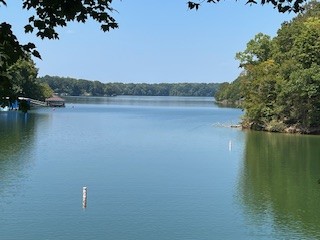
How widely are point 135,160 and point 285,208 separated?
13.7m

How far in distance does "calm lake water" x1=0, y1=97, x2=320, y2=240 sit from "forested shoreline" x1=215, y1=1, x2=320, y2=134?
7305 mm

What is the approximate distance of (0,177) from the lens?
23578mm

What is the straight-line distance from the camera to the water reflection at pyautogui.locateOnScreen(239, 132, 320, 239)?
678 inches

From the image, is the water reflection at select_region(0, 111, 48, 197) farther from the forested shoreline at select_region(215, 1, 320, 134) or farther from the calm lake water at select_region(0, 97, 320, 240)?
the forested shoreline at select_region(215, 1, 320, 134)

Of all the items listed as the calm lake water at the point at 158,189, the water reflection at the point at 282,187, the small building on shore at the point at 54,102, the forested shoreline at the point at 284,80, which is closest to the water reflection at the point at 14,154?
the calm lake water at the point at 158,189

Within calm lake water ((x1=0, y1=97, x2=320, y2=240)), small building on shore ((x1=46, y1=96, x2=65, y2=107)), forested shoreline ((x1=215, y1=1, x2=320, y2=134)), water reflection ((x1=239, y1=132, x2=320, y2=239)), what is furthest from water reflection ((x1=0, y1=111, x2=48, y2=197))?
small building on shore ((x1=46, y1=96, x2=65, y2=107))

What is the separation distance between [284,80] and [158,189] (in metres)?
28.7

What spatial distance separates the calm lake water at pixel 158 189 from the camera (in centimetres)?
1628

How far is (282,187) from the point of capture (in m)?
23.2

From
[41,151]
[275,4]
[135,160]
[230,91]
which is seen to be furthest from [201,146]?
[230,91]

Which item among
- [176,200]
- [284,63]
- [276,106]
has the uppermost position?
[284,63]

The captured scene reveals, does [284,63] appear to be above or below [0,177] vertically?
above

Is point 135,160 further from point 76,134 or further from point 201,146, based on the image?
point 76,134

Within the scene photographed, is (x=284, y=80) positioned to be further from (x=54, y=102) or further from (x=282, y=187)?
(x=54, y=102)
